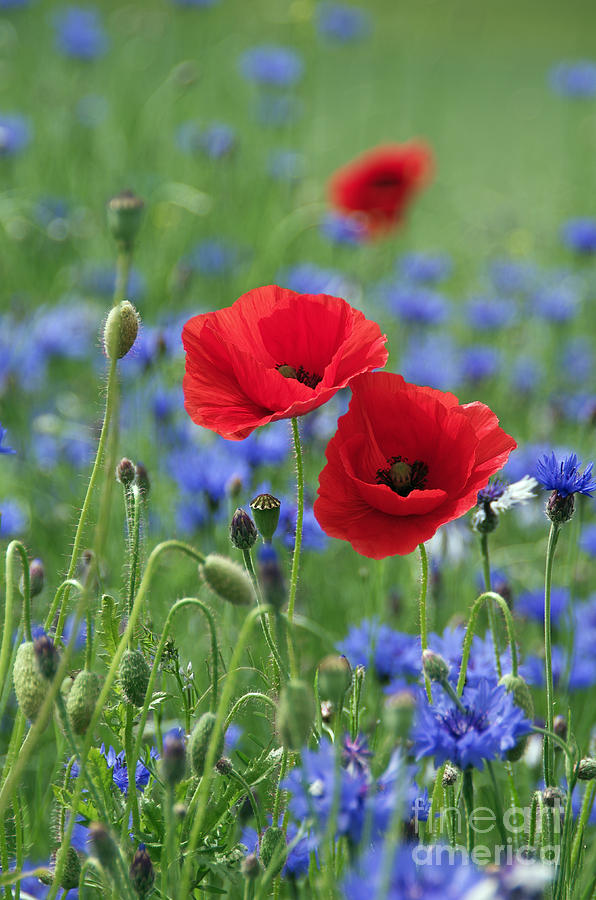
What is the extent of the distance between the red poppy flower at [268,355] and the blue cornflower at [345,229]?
154 centimetres

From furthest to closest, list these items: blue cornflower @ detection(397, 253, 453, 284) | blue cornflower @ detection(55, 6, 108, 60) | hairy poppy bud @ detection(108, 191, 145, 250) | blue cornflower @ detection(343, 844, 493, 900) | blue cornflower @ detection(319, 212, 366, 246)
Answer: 1. blue cornflower @ detection(55, 6, 108, 60)
2. blue cornflower @ detection(397, 253, 453, 284)
3. blue cornflower @ detection(319, 212, 366, 246)
4. hairy poppy bud @ detection(108, 191, 145, 250)
5. blue cornflower @ detection(343, 844, 493, 900)

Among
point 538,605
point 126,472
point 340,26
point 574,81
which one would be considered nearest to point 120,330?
point 126,472

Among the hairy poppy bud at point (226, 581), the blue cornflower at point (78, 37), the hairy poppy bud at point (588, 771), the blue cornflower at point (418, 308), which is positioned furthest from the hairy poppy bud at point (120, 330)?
the blue cornflower at point (78, 37)

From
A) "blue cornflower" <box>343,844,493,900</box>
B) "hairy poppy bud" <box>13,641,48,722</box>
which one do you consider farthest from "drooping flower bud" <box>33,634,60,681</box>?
"blue cornflower" <box>343,844,493,900</box>

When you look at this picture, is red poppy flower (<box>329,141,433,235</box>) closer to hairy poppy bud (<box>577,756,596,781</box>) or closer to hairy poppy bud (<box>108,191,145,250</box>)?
hairy poppy bud (<box>108,191,145,250</box>)

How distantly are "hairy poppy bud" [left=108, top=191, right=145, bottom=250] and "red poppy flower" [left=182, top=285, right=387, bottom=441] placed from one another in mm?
253

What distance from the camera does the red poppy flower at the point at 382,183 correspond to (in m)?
2.28

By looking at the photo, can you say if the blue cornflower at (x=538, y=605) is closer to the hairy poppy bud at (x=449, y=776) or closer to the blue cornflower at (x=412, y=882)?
the hairy poppy bud at (x=449, y=776)

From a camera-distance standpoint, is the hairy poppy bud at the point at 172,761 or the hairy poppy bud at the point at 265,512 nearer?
the hairy poppy bud at the point at 172,761

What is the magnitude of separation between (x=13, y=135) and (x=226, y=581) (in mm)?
2140

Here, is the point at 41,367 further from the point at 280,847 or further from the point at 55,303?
the point at 280,847

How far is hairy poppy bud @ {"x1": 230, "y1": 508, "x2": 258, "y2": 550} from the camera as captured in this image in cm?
69

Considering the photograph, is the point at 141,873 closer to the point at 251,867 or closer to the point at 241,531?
the point at 251,867

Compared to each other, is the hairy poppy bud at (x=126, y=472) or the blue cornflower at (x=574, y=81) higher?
the blue cornflower at (x=574, y=81)
